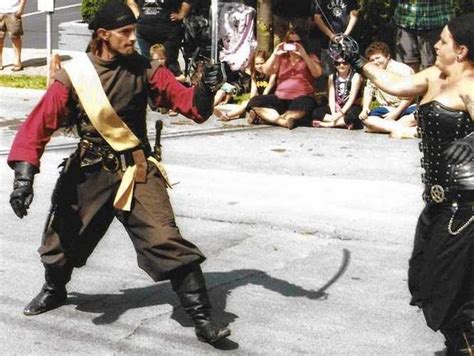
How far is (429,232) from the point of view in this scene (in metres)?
5.50

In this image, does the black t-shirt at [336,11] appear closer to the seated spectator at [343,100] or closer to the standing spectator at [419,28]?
the standing spectator at [419,28]

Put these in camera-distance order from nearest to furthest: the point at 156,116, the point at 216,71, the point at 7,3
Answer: the point at 216,71 < the point at 156,116 < the point at 7,3

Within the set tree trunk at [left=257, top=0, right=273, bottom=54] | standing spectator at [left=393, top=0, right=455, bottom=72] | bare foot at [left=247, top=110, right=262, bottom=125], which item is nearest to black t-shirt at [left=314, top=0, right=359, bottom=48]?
tree trunk at [left=257, top=0, right=273, bottom=54]

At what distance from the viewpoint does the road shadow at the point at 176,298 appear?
21.3ft

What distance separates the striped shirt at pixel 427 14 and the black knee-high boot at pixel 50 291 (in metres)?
7.13

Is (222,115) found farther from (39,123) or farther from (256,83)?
(39,123)

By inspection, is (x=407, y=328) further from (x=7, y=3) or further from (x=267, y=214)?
(x=7, y=3)

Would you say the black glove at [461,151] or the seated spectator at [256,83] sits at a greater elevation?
the black glove at [461,151]

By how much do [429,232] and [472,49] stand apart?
90 centimetres

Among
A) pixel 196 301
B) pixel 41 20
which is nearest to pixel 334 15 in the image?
pixel 196 301

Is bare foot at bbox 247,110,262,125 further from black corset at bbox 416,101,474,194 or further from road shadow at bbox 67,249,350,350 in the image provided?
black corset at bbox 416,101,474,194

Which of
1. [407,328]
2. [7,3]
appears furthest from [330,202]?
[7,3]

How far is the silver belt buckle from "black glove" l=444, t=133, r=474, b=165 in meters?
0.17

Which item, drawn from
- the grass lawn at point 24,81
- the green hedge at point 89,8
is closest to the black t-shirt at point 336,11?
the grass lawn at point 24,81
